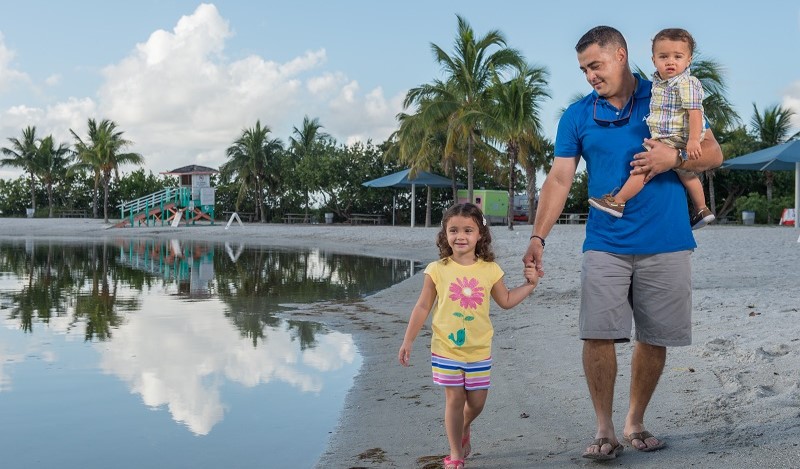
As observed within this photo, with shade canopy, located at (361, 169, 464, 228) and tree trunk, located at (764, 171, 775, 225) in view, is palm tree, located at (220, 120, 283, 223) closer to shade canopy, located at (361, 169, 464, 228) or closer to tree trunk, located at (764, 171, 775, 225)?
shade canopy, located at (361, 169, 464, 228)

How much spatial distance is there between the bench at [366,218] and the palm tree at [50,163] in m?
24.0

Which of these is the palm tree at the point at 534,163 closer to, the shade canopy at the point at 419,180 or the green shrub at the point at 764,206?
the shade canopy at the point at 419,180

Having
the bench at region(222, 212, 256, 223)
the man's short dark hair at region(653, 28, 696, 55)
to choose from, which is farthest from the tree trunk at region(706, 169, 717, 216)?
the man's short dark hair at region(653, 28, 696, 55)

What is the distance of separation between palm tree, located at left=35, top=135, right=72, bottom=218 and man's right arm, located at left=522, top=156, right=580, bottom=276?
5839 centimetres

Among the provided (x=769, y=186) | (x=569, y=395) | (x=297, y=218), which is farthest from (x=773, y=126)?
(x=569, y=395)

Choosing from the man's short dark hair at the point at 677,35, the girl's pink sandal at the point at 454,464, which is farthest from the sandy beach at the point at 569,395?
the man's short dark hair at the point at 677,35

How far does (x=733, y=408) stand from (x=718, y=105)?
29.8 m

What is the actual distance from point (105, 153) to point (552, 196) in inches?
1863

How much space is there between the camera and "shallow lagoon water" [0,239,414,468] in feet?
13.7

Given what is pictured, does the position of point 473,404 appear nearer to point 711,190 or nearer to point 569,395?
point 569,395

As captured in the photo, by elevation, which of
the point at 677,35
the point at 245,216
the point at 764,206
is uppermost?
the point at 677,35

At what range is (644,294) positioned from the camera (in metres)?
3.49

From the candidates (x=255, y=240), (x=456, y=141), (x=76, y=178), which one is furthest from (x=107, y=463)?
(x=76, y=178)

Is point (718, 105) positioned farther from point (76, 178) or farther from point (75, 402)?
point (76, 178)
